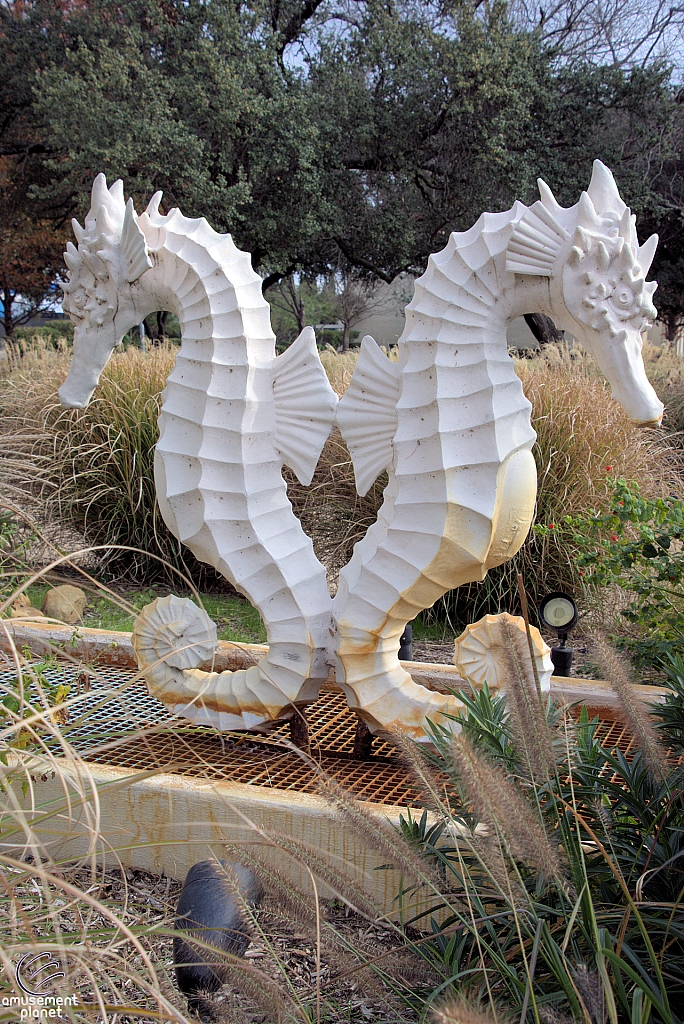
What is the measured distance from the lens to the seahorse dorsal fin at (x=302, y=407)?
7.32 feet

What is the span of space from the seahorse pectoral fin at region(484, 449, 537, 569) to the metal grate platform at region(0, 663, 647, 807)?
2.01 ft

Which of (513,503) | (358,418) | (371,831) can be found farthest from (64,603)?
(371,831)

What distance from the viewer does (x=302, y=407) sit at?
7.38 feet

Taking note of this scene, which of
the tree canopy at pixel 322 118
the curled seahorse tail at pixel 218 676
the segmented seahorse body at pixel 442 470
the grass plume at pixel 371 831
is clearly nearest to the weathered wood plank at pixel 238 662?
the curled seahorse tail at pixel 218 676

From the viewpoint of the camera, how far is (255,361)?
228cm

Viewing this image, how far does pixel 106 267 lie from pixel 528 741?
6.20 feet

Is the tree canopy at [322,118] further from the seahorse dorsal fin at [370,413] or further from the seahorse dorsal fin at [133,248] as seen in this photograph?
the seahorse dorsal fin at [370,413]

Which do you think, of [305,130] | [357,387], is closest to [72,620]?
[357,387]

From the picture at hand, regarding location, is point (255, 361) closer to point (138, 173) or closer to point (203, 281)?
point (203, 281)

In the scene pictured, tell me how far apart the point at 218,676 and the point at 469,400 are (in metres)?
1.04

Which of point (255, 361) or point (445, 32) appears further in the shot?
point (445, 32)

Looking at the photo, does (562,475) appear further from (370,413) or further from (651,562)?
(370,413)

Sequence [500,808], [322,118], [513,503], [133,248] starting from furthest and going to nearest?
1. [322,118]
2. [133,248]
3. [513,503]
4. [500,808]

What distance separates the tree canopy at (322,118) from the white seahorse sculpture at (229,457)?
846 centimetres
